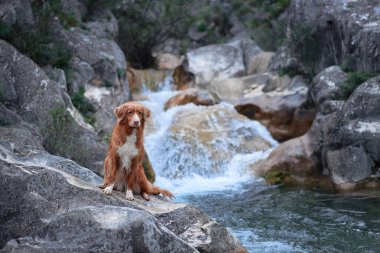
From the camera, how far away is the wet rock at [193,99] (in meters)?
18.4

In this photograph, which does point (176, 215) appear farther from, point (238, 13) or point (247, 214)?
point (238, 13)

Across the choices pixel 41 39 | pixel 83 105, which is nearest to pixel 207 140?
pixel 83 105

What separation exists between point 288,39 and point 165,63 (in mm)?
8083

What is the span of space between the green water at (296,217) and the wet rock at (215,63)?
358 inches

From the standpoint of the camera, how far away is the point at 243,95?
19328 millimetres

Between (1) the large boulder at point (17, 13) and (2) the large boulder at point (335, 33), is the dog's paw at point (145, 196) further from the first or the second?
(2) the large boulder at point (335, 33)

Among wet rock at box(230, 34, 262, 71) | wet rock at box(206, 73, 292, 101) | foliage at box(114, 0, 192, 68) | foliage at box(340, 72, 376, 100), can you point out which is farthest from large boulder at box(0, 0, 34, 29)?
wet rock at box(230, 34, 262, 71)

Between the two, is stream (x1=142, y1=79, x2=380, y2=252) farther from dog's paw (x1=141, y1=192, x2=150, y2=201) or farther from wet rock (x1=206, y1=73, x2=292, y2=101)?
dog's paw (x1=141, y1=192, x2=150, y2=201)

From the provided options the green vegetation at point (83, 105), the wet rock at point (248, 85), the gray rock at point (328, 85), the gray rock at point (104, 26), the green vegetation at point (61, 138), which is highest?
the gray rock at point (104, 26)

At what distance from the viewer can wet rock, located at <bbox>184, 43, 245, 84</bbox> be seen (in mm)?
21812

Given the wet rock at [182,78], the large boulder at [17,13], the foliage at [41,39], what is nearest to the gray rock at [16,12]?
the large boulder at [17,13]

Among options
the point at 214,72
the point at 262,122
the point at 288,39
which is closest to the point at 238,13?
the point at 214,72

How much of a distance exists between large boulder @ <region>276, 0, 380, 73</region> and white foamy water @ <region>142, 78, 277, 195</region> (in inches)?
119

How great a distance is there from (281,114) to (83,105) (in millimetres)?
6314
